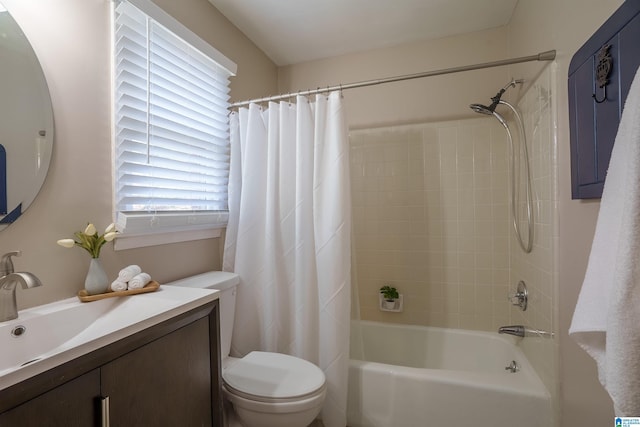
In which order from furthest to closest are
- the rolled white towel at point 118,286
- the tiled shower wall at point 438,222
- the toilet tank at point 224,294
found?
1. the tiled shower wall at point 438,222
2. the toilet tank at point 224,294
3. the rolled white towel at point 118,286

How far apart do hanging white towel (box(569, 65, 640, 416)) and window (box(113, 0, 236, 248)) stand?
1516 millimetres

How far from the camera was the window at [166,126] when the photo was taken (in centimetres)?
130

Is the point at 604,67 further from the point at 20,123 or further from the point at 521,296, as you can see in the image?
the point at 20,123

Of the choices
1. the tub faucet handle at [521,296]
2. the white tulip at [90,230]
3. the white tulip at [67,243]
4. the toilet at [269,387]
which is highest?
the white tulip at [90,230]

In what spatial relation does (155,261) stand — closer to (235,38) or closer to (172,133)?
(172,133)

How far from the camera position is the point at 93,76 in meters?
1.21

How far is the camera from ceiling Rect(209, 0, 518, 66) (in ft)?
6.07

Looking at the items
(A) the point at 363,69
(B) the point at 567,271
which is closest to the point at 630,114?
(B) the point at 567,271

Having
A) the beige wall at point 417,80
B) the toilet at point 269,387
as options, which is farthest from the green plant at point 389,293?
the beige wall at point 417,80

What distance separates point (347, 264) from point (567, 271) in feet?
3.03

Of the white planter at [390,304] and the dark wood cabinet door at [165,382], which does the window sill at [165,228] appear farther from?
the white planter at [390,304]

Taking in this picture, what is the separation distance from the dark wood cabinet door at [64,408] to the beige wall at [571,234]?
1.45m

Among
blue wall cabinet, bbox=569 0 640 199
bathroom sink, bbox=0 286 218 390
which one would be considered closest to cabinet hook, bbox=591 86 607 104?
blue wall cabinet, bbox=569 0 640 199

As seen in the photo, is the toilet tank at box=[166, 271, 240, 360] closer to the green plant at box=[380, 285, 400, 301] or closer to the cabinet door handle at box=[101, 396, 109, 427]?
the cabinet door handle at box=[101, 396, 109, 427]
